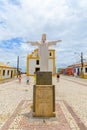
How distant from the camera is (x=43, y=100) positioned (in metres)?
6.20

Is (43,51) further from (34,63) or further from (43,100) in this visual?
(34,63)

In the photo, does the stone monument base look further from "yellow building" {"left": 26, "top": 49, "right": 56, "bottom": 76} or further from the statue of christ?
"yellow building" {"left": 26, "top": 49, "right": 56, "bottom": 76}

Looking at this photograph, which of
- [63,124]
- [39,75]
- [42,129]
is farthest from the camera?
[39,75]

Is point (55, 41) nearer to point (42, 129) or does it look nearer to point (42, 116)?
point (42, 116)

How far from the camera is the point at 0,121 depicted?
5.60m

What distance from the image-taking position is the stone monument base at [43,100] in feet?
20.2

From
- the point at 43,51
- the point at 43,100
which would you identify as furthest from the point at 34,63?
Answer: the point at 43,100

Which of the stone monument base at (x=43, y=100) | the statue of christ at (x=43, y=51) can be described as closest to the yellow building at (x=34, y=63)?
the statue of christ at (x=43, y=51)

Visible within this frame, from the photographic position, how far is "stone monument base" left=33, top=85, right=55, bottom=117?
6160 millimetres

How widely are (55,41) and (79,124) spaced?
3.37 m

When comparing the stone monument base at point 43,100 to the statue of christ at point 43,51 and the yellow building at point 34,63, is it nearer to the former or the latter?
the statue of christ at point 43,51

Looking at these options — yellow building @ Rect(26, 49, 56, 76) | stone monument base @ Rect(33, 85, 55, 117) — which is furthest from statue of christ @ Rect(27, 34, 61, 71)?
yellow building @ Rect(26, 49, 56, 76)

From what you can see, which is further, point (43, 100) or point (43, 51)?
point (43, 51)

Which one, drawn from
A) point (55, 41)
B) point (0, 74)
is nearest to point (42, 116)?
point (55, 41)
